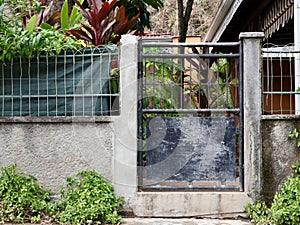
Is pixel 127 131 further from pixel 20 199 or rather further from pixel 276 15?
pixel 276 15

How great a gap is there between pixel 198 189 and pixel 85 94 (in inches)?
69.8

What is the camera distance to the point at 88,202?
5.09m

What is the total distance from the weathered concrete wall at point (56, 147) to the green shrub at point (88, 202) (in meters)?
0.14

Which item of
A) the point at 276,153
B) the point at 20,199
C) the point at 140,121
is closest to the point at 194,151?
the point at 140,121

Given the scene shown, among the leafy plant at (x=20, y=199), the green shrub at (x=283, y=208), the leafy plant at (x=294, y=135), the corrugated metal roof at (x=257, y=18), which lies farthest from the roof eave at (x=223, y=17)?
the leafy plant at (x=20, y=199)

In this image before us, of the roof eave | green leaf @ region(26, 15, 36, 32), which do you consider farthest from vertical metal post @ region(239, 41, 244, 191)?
green leaf @ region(26, 15, 36, 32)

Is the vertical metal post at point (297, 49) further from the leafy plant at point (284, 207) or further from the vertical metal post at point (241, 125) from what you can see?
the vertical metal post at point (241, 125)

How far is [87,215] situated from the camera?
16.4 feet

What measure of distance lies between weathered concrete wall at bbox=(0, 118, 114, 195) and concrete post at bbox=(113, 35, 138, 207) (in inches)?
4.0

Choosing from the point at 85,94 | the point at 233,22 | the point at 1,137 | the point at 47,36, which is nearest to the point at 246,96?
the point at 85,94

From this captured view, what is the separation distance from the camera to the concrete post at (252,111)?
5.27 metres

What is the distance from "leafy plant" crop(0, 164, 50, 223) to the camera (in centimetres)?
510

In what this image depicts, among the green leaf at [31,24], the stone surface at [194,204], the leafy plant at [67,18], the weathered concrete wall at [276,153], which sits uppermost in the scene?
the leafy plant at [67,18]

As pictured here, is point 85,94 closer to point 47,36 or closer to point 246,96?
point 47,36
